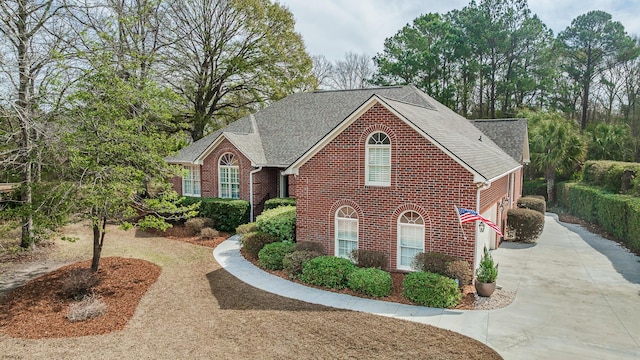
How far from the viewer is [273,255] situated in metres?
14.2

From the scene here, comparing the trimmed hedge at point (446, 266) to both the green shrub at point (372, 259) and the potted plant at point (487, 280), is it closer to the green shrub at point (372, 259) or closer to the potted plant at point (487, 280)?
the potted plant at point (487, 280)

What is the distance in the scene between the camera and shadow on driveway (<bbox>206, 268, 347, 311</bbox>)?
10914 millimetres

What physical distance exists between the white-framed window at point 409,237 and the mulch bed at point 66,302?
8297mm

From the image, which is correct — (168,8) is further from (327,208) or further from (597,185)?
(597,185)

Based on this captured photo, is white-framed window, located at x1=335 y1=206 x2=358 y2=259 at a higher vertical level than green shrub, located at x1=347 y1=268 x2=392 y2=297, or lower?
higher

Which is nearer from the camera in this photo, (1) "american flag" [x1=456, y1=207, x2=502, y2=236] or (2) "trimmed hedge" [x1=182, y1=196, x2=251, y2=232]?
(1) "american flag" [x1=456, y1=207, x2=502, y2=236]

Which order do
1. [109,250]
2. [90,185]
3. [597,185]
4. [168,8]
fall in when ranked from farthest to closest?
[168,8] → [597,185] → [109,250] → [90,185]

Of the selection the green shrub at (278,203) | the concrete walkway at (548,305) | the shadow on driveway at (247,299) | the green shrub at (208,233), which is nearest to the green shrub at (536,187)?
the concrete walkway at (548,305)

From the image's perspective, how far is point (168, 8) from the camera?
30250 mm

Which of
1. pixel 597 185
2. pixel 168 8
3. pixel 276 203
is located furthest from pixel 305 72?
pixel 597 185

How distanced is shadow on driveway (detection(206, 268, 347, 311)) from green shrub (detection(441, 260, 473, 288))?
360cm

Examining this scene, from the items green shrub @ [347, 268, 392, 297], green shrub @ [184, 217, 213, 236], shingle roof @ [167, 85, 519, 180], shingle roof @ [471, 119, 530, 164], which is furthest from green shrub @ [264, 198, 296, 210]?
shingle roof @ [471, 119, 530, 164]

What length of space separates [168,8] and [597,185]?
32.8 meters

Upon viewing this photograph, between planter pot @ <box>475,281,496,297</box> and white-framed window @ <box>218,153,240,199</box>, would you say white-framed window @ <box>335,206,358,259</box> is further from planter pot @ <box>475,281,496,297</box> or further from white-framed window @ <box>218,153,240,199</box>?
white-framed window @ <box>218,153,240,199</box>
